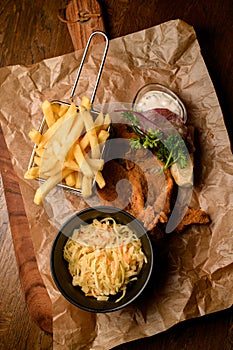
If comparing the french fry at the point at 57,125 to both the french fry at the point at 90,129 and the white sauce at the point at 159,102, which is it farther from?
the white sauce at the point at 159,102

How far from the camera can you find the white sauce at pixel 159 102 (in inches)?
97.2

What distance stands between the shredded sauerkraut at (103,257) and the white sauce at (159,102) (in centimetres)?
56

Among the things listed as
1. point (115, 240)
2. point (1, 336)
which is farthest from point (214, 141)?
point (1, 336)

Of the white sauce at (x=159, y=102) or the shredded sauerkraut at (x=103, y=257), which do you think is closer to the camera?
the shredded sauerkraut at (x=103, y=257)

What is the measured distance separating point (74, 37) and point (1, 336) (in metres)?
1.48

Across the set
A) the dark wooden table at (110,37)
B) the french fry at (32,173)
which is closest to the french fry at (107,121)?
the french fry at (32,173)

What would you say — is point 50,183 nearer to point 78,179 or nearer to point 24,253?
point 78,179

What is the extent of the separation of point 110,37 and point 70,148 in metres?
0.69

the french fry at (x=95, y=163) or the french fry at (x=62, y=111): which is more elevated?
the french fry at (x=62, y=111)

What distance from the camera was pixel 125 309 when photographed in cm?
241

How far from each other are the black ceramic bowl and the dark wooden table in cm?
29

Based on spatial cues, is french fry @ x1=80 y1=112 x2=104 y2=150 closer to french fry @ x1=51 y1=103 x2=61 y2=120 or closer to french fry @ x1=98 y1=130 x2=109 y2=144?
french fry @ x1=98 y1=130 x2=109 y2=144

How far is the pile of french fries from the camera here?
223cm

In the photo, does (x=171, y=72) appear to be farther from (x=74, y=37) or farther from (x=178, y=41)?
(x=74, y=37)
